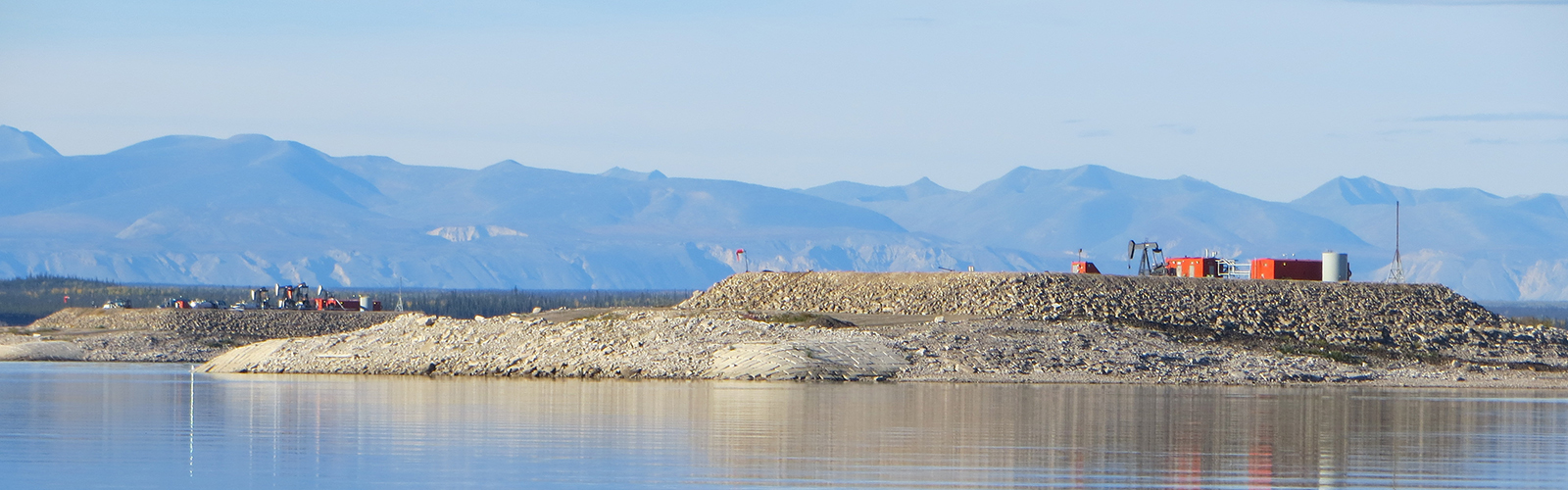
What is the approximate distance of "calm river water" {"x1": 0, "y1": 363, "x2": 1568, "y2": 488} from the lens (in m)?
26.0

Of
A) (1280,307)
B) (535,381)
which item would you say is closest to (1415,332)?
(1280,307)

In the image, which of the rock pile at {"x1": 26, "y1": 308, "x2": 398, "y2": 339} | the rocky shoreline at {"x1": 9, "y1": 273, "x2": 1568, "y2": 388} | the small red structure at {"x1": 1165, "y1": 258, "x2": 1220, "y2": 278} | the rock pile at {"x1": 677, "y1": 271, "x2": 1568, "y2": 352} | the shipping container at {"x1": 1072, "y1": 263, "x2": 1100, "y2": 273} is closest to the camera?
the rocky shoreline at {"x1": 9, "y1": 273, "x2": 1568, "y2": 388}

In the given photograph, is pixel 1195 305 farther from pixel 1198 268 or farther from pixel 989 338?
pixel 989 338

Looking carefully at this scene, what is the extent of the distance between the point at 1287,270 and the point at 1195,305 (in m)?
9.19

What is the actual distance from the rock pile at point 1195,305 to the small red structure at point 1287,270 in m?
2.71

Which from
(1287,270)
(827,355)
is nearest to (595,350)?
(827,355)

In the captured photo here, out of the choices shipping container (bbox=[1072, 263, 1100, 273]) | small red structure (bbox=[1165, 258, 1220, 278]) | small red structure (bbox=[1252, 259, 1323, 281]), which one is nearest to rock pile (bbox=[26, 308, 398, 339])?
shipping container (bbox=[1072, 263, 1100, 273])

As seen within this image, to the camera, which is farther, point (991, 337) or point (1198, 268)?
point (1198, 268)

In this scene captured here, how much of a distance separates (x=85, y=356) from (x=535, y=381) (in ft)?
144

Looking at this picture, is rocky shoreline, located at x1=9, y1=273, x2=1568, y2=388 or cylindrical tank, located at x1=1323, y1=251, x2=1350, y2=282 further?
cylindrical tank, located at x1=1323, y1=251, x2=1350, y2=282

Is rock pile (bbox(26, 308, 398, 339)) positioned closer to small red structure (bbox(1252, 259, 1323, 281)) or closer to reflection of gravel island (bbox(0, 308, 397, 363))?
reflection of gravel island (bbox(0, 308, 397, 363))

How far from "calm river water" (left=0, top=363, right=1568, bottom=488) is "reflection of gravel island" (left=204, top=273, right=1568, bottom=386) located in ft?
29.1

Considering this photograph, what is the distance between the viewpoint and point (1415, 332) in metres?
73.8

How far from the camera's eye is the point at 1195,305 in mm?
73312
